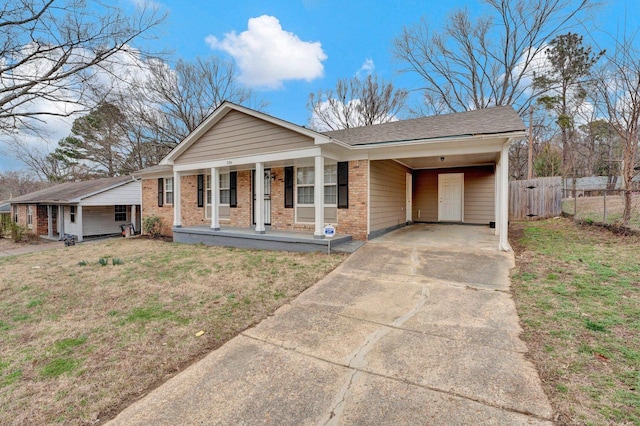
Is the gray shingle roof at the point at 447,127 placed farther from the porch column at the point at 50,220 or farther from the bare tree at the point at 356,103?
the porch column at the point at 50,220

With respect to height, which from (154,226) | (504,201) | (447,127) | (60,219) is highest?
(447,127)

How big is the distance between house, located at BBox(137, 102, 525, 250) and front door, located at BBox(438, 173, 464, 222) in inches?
1.5

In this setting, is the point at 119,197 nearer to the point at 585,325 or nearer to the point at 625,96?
the point at 585,325

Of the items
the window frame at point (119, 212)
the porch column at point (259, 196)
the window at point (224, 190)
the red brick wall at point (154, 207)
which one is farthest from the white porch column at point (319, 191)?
the window frame at point (119, 212)

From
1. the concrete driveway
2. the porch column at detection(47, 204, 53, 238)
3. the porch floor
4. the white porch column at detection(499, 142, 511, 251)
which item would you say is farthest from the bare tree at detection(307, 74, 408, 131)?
the concrete driveway

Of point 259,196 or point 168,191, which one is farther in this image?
point 168,191

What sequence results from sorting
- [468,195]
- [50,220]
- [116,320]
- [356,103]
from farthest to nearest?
[356,103] → [50,220] → [468,195] → [116,320]

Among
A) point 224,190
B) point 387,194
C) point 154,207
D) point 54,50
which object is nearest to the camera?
point 54,50

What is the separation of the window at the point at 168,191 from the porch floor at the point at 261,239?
278 centimetres

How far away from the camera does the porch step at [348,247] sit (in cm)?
715

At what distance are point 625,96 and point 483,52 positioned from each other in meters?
14.8

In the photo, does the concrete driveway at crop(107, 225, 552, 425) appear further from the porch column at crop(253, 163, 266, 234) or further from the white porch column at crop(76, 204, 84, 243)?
the white porch column at crop(76, 204, 84, 243)

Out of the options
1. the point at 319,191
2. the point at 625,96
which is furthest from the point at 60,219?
the point at 625,96

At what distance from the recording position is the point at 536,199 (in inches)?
505
